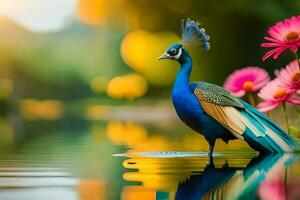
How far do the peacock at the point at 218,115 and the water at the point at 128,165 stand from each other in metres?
0.08

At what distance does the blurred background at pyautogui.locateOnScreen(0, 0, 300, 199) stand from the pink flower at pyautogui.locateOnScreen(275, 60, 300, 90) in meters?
0.25

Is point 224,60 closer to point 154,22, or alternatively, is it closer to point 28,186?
point 154,22

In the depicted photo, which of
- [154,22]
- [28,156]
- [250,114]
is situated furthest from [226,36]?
[28,156]

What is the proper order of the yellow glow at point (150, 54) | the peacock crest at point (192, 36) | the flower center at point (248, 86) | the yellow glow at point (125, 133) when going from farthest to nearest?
the yellow glow at point (150, 54) → the yellow glow at point (125, 133) → the flower center at point (248, 86) → the peacock crest at point (192, 36)

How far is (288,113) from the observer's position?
3.21m

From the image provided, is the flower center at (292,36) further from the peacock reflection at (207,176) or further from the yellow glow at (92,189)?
the yellow glow at (92,189)

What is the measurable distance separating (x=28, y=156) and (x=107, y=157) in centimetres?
33

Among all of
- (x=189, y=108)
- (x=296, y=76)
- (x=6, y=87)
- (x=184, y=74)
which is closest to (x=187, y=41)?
(x=184, y=74)

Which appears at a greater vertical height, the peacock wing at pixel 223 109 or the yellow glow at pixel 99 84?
the yellow glow at pixel 99 84

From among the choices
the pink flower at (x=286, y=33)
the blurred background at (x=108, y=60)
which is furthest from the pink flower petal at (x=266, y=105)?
the blurred background at (x=108, y=60)

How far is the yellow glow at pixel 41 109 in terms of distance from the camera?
3.44 metres

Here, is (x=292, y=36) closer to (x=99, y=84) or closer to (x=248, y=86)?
(x=248, y=86)

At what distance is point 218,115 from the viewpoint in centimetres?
261

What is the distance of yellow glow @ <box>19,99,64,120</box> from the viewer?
3436mm
